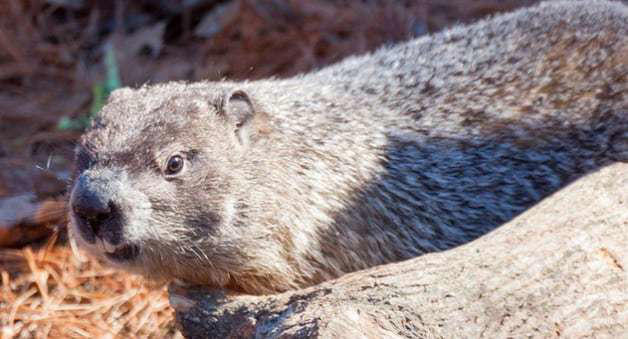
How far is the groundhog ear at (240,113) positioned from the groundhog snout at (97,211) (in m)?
0.75

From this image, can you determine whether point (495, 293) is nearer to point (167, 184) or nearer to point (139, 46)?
point (167, 184)

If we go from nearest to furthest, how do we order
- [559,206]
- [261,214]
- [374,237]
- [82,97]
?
[559,206] → [261,214] → [374,237] → [82,97]

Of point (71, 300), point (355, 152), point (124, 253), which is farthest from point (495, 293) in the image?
point (71, 300)

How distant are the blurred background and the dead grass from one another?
0.68 m

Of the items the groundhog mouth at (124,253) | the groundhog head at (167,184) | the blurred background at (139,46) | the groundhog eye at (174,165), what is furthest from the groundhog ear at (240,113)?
the blurred background at (139,46)

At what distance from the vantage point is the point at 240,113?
4098 mm

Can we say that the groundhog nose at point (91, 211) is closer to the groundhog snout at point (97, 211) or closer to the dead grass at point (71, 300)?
the groundhog snout at point (97, 211)

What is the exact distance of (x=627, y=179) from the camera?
3.59 m

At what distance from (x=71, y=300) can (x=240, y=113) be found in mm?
1494

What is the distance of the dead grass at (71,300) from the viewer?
438 cm

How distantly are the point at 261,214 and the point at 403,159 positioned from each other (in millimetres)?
877

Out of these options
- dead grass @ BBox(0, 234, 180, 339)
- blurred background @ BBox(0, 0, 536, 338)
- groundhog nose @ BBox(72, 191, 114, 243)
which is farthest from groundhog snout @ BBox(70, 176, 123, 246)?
blurred background @ BBox(0, 0, 536, 338)

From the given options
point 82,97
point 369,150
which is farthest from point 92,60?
point 369,150

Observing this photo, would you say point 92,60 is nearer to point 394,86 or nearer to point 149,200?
point 394,86
